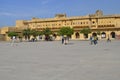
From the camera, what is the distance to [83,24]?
3730 inches

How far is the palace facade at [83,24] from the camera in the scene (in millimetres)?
86562

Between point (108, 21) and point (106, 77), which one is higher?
point (108, 21)

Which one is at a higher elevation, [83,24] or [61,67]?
[83,24]

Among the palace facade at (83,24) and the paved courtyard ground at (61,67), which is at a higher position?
the palace facade at (83,24)

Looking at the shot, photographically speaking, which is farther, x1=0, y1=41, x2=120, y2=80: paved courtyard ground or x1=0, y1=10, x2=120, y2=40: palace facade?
x1=0, y1=10, x2=120, y2=40: palace facade

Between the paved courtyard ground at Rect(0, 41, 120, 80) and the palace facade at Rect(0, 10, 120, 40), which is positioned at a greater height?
the palace facade at Rect(0, 10, 120, 40)

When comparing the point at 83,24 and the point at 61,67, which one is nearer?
the point at 61,67

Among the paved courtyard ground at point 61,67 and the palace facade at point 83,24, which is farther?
the palace facade at point 83,24

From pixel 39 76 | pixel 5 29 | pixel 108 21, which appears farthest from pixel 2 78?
pixel 5 29

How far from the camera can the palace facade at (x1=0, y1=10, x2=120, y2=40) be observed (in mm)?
86562

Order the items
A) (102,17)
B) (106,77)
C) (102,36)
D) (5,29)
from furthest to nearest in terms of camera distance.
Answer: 1. (5,29)
2. (102,17)
3. (102,36)
4. (106,77)

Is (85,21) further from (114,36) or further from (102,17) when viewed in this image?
(114,36)

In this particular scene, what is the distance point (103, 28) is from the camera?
8750 cm

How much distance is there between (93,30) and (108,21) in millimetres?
6594
